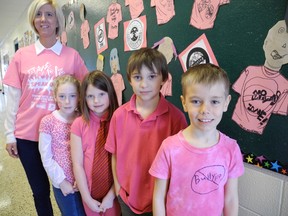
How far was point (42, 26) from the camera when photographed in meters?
1.23

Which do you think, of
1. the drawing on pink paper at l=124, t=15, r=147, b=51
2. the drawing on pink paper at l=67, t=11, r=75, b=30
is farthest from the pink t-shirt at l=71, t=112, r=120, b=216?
the drawing on pink paper at l=67, t=11, r=75, b=30

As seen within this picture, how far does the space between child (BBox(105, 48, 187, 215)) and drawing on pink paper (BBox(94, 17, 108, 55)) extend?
924 mm

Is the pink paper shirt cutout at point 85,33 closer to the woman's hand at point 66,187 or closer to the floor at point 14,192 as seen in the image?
the woman's hand at point 66,187

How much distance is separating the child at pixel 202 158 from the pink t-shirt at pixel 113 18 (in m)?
0.99

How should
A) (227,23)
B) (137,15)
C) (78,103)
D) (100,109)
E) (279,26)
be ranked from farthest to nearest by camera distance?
(137,15), (78,103), (100,109), (227,23), (279,26)

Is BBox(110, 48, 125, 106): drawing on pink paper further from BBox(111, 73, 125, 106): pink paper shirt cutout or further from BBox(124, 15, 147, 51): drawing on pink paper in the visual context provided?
BBox(124, 15, 147, 51): drawing on pink paper

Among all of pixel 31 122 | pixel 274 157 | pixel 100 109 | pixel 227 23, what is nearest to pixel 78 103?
pixel 100 109

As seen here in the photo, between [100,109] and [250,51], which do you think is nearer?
[250,51]

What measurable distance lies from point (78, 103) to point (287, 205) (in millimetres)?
990

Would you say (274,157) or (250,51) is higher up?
(250,51)

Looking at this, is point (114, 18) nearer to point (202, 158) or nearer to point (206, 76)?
point (206, 76)

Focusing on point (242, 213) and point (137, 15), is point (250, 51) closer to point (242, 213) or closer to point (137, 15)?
point (242, 213)

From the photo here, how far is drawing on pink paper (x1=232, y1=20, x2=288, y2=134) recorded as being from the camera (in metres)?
0.72

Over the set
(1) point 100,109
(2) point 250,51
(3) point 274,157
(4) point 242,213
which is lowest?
(4) point 242,213
